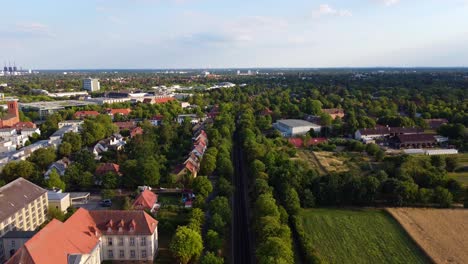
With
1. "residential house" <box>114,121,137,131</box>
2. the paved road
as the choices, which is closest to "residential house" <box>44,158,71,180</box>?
the paved road

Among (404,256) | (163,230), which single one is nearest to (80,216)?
(163,230)

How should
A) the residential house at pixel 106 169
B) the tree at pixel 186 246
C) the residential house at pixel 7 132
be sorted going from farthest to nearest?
the residential house at pixel 7 132 < the residential house at pixel 106 169 < the tree at pixel 186 246

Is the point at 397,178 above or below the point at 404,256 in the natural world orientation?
above

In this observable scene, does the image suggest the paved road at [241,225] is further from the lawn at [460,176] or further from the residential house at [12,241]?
the lawn at [460,176]

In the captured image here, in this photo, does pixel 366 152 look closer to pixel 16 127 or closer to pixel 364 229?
pixel 364 229

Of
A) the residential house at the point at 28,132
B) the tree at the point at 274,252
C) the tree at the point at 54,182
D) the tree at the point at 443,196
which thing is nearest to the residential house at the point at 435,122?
the tree at the point at 443,196

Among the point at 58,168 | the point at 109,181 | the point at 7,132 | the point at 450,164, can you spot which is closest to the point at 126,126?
the point at 7,132
